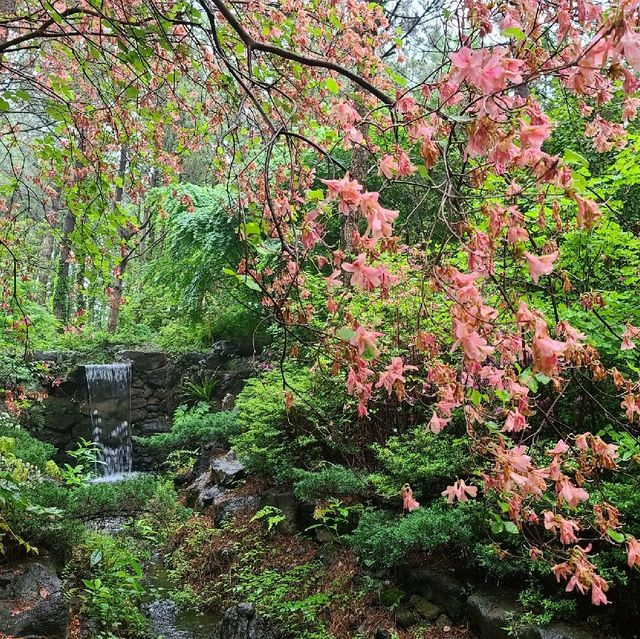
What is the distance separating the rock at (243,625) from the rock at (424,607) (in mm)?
1018

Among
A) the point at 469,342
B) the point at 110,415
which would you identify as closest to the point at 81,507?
the point at 110,415

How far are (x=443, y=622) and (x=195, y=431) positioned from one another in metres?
5.30

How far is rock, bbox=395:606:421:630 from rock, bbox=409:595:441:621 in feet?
0.09

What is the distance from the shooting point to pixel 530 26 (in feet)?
5.19

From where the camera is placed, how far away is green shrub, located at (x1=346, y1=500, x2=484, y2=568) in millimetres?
3352

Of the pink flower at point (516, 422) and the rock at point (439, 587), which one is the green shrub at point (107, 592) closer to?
the rock at point (439, 587)

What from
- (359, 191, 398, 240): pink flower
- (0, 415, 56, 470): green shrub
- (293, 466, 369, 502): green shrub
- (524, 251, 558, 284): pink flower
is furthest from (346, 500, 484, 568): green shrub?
(0, 415, 56, 470): green shrub

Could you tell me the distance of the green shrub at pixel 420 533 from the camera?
11.0 ft

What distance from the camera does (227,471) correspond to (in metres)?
6.50

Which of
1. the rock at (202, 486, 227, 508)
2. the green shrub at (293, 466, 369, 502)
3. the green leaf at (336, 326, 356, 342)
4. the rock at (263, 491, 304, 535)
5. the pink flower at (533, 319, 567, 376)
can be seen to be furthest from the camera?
the rock at (202, 486, 227, 508)

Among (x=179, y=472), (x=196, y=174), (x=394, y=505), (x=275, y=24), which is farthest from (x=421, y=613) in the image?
(x=196, y=174)

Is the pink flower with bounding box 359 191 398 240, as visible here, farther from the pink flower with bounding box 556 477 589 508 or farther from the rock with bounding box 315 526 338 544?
the rock with bounding box 315 526 338 544

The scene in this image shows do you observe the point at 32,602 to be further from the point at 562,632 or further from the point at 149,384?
the point at 149,384

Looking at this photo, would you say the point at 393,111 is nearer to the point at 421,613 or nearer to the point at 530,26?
the point at 530,26
